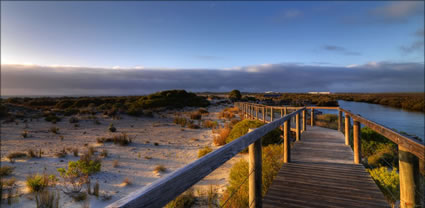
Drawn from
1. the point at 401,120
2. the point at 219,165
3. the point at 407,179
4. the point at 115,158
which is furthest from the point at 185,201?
the point at 401,120

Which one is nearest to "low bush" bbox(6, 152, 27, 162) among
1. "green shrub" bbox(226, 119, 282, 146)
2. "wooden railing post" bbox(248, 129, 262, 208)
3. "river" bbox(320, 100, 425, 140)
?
"green shrub" bbox(226, 119, 282, 146)

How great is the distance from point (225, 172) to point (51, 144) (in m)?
9.78

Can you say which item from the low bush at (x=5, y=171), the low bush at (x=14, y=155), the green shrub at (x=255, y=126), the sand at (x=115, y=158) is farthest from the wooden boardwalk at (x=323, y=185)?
the low bush at (x=14, y=155)

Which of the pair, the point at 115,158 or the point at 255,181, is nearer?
the point at 255,181

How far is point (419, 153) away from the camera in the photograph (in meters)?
1.68

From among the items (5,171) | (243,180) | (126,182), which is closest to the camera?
(243,180)

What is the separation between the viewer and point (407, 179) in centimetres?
212

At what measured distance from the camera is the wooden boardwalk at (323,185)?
2977mm

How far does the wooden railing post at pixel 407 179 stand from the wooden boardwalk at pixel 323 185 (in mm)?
812

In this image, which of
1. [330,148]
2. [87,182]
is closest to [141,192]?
[87,182]

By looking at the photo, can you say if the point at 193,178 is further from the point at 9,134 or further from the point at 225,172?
the point at 9,134

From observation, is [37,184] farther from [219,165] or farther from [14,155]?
[219,165]

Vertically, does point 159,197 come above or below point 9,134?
above

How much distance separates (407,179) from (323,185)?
1525 mm
